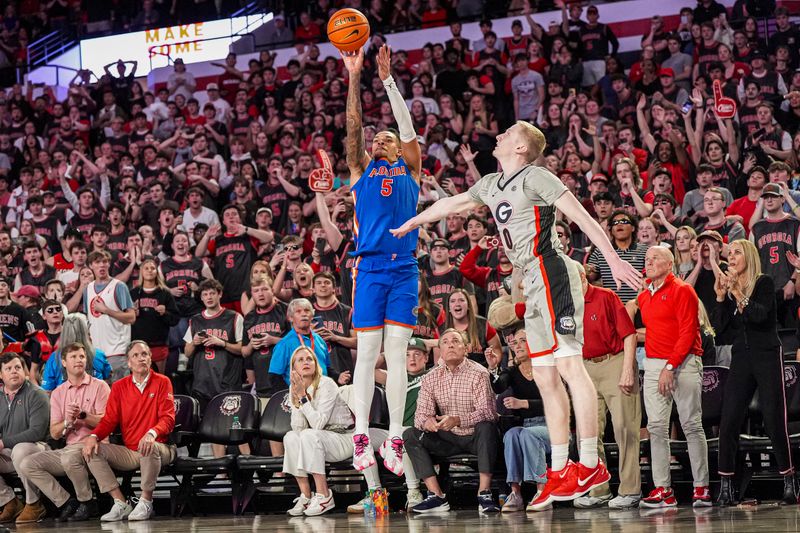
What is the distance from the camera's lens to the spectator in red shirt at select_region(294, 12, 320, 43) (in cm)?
2073

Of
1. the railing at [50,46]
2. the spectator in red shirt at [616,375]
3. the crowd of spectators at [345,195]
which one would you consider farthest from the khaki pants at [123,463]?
the railing at [50,46]

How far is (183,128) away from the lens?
17906mm

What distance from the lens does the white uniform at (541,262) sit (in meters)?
6.36

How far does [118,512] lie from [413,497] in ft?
9.40

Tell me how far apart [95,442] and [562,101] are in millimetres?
8620

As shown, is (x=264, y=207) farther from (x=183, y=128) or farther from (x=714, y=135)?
(x=714, y=135)

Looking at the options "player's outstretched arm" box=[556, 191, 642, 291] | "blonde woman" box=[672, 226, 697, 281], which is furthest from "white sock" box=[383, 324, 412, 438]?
"blonde woman" box=[672, 226, 697, 281]

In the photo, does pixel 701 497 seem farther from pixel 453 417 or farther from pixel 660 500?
pixel 453 417

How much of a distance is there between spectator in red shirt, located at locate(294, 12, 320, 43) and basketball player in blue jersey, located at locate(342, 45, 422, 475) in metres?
13.7

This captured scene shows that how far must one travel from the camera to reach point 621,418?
8.53 m

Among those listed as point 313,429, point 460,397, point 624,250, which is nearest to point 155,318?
point 313,429

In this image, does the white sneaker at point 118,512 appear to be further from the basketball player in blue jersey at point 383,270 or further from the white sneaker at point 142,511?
the basketball player in blue jersey at point 383,270

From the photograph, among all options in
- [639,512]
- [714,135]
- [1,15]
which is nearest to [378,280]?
[639,512]

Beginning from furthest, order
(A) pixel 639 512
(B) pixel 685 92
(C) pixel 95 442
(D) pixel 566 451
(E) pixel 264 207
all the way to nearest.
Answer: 1. (B) pixel 685 92
2. (E) pixel 264 207
3. (C) pixel 95 442
4. (A) pixel 639 512
5. (D) pixel 566 451
